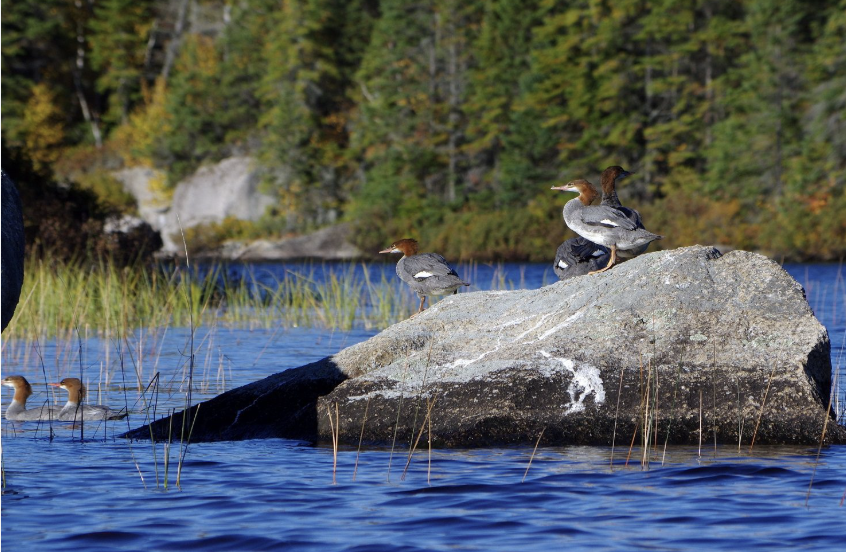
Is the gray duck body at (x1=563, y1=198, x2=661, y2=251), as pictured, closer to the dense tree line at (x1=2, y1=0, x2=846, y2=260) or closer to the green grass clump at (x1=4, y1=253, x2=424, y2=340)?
the green grass clump at (x1=4, y1=253, x2=424, y2=340)

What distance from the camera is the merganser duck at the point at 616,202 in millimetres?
8777

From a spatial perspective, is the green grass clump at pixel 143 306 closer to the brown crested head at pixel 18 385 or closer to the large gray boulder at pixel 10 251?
the brown crested head at pixel 18 385

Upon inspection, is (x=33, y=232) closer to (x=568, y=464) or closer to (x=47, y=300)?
(x=47, y=300)

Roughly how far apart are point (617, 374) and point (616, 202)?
9.08 feet

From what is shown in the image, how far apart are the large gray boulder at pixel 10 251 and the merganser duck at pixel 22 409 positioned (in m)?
2.32

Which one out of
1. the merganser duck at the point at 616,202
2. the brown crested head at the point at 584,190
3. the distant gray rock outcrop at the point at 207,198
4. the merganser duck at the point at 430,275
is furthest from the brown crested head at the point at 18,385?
the distant gray rock outcrop at the point at 207,198

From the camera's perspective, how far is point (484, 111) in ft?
182

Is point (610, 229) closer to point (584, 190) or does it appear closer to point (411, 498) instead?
point (584, 190)

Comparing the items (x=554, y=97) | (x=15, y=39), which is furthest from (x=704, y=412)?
(x=15, y=39)

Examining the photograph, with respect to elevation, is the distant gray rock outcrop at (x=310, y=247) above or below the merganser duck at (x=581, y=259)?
above

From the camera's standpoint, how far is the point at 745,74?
48250 mm

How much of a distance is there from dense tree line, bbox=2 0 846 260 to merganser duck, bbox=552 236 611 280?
3546 centimetres

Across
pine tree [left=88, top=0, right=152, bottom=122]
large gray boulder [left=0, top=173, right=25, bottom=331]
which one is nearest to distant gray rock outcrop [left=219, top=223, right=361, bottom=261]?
pine tree [left=88, top=0, right=152, bottom=122]

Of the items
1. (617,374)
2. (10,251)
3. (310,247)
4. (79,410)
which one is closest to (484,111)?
(310,247)
